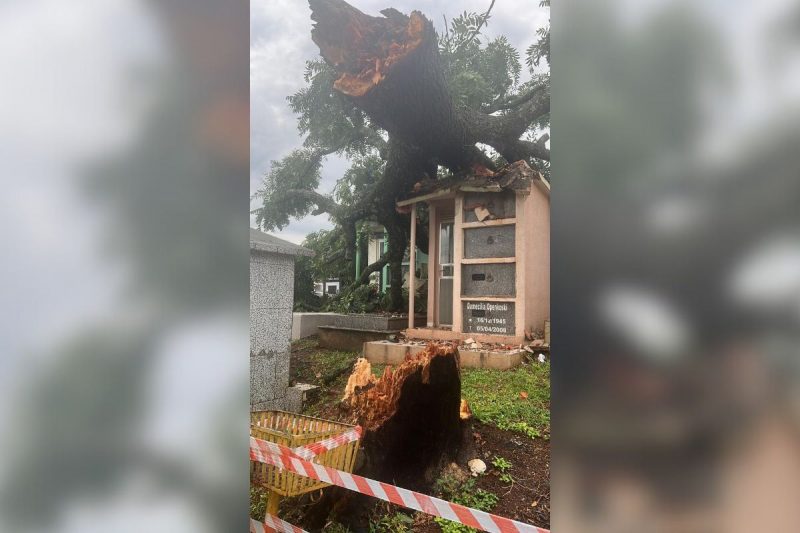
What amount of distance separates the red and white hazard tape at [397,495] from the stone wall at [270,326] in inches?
9.9

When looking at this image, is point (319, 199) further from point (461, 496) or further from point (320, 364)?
point (461, 496)

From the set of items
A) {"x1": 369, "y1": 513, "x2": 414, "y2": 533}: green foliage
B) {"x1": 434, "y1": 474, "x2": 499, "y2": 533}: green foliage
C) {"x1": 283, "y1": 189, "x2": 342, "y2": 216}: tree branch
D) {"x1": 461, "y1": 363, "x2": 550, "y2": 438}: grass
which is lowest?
{"x1": 369, "y1": 513, "x2": 414, "y2": 533}: green foliage

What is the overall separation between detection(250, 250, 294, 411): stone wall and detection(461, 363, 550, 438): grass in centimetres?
91

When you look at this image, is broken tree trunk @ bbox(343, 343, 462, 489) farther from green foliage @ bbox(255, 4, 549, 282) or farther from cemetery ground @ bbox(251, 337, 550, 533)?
green foliage @ bbox(255, 4, 549, 282)

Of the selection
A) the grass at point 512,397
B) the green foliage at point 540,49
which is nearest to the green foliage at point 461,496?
the grass at point 512,397

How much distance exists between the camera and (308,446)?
6.39ft

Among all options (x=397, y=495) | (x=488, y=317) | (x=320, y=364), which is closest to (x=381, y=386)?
(x=320, y=364)

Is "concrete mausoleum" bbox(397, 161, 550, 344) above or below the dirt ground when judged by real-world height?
above

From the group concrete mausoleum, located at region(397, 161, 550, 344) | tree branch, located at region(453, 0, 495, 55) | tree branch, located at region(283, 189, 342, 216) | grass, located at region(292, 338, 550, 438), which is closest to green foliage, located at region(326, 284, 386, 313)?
concrete mausoleum, located at region(397, 161, 550, 344)
